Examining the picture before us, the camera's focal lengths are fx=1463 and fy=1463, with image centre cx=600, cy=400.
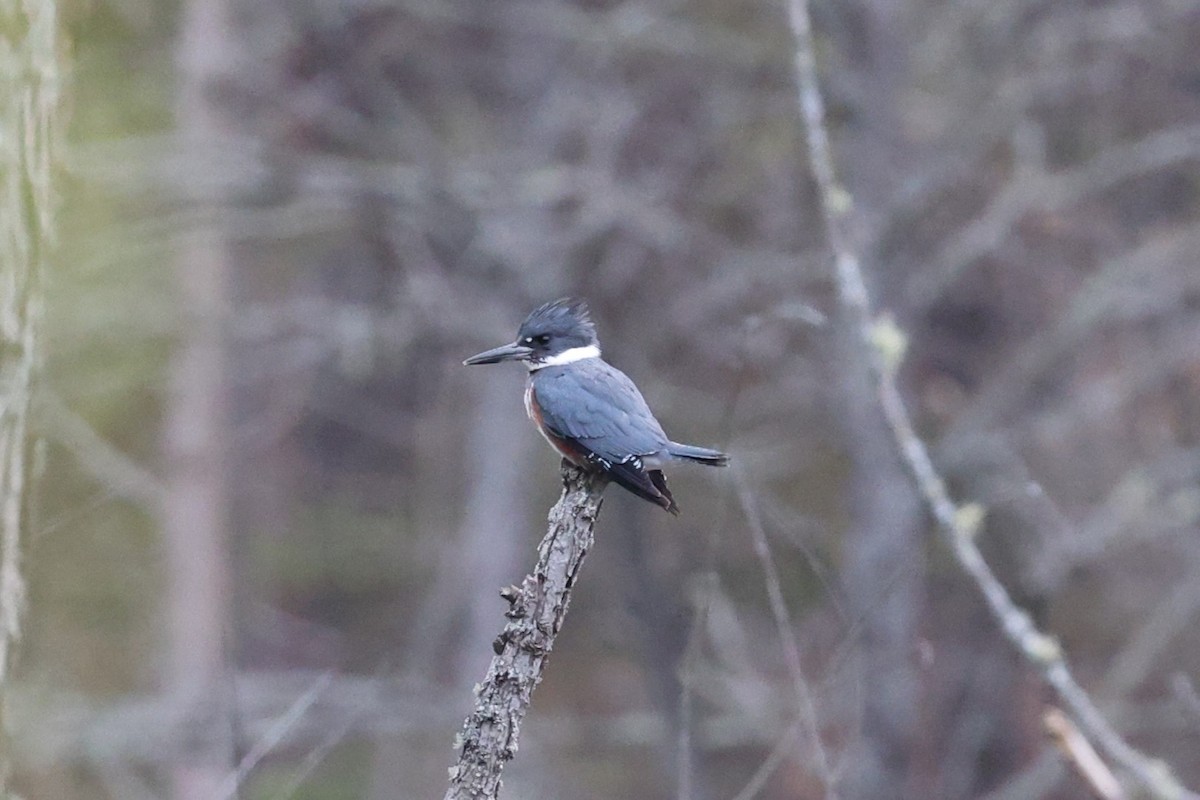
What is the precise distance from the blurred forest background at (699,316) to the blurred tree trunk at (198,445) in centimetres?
3

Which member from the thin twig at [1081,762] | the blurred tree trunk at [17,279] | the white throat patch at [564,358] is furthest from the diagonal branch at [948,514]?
the blurred tree trunk at [17,279]

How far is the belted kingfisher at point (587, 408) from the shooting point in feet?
11.2

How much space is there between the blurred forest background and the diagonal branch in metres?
2.65

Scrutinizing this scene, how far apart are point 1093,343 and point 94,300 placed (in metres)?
6.24

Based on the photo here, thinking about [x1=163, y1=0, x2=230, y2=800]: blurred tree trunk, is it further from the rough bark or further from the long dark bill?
the rough bark

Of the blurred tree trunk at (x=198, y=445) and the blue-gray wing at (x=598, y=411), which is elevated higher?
the blurred tree trunk at (x=198, y=445)

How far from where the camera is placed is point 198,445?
381 inches

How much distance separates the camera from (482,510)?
10.2m

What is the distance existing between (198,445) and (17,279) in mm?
8115

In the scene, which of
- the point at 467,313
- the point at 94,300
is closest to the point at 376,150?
the point at 467,313

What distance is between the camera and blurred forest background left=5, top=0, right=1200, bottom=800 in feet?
24.9

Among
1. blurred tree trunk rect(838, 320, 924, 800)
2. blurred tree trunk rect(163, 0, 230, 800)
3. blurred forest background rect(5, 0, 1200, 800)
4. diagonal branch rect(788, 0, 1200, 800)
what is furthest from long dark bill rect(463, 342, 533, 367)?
blurred tree trunk rect(163, 0, 230, 800)

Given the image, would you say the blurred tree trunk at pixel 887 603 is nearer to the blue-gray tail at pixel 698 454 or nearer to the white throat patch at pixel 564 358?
the white throat patch at pixel 564 358

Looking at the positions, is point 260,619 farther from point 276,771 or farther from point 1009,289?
point 1009,289
